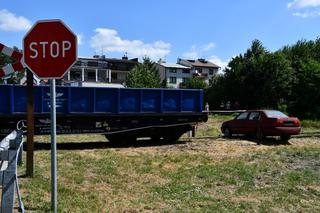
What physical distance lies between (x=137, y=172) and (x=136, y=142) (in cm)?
876

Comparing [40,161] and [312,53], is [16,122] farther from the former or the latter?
[312,53]

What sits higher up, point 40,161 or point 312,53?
point 312,53

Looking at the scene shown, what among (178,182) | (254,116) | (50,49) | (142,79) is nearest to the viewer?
(50,49)

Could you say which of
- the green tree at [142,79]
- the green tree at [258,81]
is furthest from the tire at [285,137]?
the green tree at [142,79]

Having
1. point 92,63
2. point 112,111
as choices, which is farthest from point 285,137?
point 92,63

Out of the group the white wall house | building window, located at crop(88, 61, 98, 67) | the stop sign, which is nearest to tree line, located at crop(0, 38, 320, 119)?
building window, located at crop(88, 61, 98, 67)

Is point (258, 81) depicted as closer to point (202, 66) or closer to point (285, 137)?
point (285, 137)

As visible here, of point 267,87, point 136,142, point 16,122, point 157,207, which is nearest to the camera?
point 157,207

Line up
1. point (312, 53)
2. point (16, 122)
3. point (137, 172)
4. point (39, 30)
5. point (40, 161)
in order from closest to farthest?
point (39, 30)
point (137, 172)
point (40, 161)
point (16, 122)
point (312, 53)

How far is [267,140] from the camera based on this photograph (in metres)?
21.6

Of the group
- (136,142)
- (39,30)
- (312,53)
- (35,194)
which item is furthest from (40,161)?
(312,53)

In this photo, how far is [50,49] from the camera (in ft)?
21.2

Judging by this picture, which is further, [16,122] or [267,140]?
[267,140]

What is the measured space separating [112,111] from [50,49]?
11.8m
